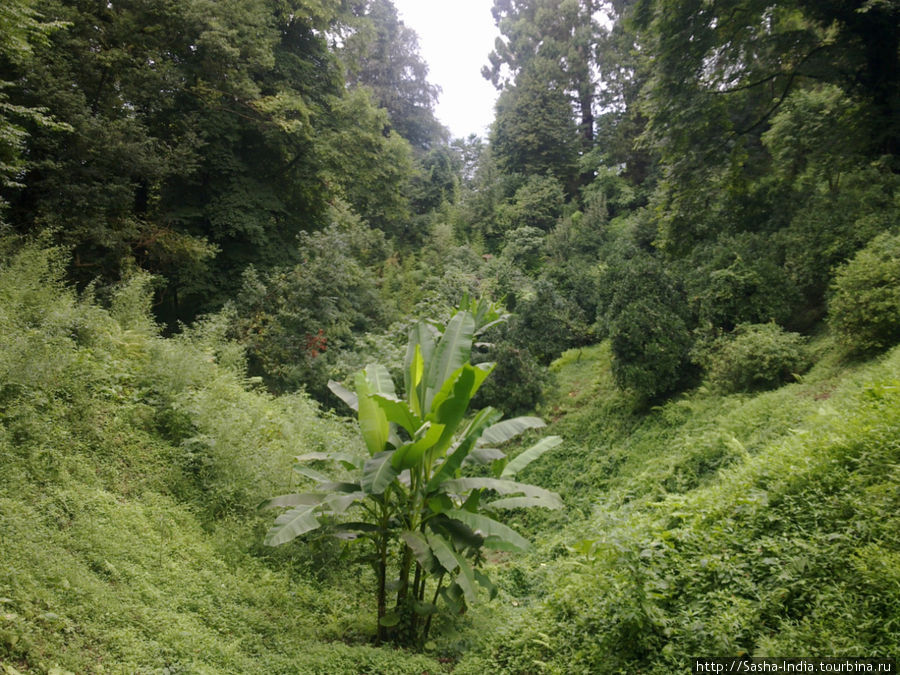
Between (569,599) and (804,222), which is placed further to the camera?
(804,222)

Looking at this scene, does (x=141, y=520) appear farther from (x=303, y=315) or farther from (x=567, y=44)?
(x=567, y=44)

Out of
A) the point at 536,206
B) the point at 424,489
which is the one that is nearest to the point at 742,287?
the point at 424,489

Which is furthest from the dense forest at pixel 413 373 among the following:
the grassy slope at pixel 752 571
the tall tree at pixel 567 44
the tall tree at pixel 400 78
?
the tall tree at pixel 400 78

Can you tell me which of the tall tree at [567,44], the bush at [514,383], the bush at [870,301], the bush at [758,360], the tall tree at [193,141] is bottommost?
the bush at [514,383]

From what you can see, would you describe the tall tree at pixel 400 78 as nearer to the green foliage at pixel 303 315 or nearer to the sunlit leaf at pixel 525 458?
the green foliage at pixel 303 315

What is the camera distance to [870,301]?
5.92 m

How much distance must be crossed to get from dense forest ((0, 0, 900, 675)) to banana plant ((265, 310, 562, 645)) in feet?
0.10

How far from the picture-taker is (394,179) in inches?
585

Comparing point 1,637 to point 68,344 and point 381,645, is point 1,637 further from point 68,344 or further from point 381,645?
point 68,344

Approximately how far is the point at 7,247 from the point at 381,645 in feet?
24.7

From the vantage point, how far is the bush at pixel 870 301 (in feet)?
19.1

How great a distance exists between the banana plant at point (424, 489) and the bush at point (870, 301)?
492 centimetres

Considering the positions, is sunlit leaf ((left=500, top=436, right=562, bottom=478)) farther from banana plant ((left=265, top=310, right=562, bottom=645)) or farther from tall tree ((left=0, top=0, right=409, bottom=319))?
tall tree ((left=0, top=0, right=409, bottom=319))

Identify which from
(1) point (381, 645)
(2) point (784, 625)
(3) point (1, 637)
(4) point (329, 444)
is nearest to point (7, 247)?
(4) point (329, 444)
